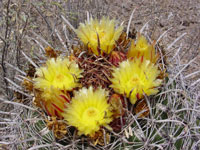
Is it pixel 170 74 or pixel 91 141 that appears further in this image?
pixel 170 74

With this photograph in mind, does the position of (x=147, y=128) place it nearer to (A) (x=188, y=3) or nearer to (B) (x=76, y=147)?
(B) (x=76, y=147)

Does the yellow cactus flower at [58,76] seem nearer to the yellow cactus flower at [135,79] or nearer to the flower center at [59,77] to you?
the flower center at [59,77]

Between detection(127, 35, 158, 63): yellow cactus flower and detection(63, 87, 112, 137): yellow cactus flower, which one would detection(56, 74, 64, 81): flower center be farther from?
detection(127, 35, 158, 63): yellow cactus flower

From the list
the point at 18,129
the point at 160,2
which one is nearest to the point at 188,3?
the point at 160,2

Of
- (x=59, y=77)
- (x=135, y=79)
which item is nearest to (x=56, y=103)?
(x=59, y=77)

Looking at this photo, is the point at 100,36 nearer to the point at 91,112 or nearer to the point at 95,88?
the point at 95,88

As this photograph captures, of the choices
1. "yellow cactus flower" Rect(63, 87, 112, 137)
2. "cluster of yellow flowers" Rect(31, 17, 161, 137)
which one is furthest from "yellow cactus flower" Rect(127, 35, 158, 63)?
"yellow cactus flower" Rect(63, 87, 112, 137)
